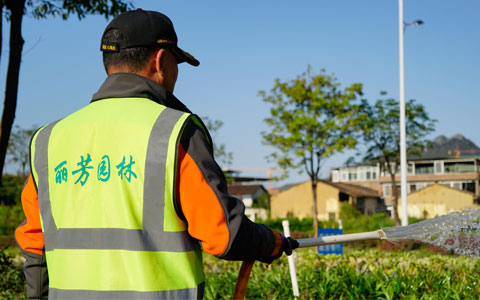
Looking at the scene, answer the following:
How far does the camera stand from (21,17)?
25.5 feet

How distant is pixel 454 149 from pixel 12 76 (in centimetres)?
7722

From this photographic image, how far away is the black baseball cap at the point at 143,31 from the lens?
5.99ft

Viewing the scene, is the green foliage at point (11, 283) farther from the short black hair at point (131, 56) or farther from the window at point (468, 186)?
the window at point (468, 186)

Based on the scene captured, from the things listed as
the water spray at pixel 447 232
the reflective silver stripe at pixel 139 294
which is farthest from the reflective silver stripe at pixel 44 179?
the water spray at pixel 447 232

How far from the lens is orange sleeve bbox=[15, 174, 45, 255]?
1.97 metres

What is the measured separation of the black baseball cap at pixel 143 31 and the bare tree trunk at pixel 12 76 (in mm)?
6275

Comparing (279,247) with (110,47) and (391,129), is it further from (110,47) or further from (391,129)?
(391,129)

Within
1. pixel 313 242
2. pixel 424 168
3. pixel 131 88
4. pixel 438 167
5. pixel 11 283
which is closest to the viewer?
pixel 131 88

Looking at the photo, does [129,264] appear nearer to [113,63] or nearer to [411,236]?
[113,63]

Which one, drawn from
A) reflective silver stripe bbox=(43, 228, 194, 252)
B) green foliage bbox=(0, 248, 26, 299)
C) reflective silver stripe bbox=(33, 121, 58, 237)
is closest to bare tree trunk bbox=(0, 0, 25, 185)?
green foliage bbox=(0, 248, 26, 299)

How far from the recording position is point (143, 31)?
183 centimetres

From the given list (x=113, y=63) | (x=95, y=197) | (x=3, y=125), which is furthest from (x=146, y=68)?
(x=3, y=125)

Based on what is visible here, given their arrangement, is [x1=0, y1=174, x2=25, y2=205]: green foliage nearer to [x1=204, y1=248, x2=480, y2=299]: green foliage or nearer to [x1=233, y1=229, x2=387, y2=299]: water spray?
[x1=204, y1=248, x2=480, y2=299]: green foliage

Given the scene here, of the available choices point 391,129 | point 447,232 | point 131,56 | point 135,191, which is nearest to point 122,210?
point 135,191
